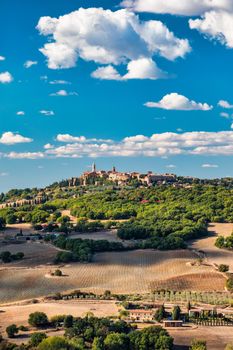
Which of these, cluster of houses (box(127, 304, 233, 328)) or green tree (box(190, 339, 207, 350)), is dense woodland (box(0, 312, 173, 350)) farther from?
cluster of houses (box(127, 304, 233, 328))

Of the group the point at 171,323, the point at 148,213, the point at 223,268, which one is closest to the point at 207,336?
the point at 171,323

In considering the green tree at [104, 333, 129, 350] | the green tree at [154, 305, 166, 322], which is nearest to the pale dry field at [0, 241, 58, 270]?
the green tree at [154, 305, 166, 322]

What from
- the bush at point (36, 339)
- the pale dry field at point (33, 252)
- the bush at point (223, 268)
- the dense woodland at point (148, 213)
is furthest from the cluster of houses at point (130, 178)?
the bush at point (36, 339)

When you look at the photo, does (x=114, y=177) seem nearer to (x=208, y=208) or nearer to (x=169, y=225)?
(x=208, y=208)

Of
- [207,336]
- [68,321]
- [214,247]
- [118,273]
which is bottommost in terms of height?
[207,336]

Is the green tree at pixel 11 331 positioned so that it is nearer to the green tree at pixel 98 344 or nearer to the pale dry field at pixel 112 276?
the green tree at pixel 98 344

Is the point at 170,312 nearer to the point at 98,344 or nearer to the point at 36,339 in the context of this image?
the point at 98,344
